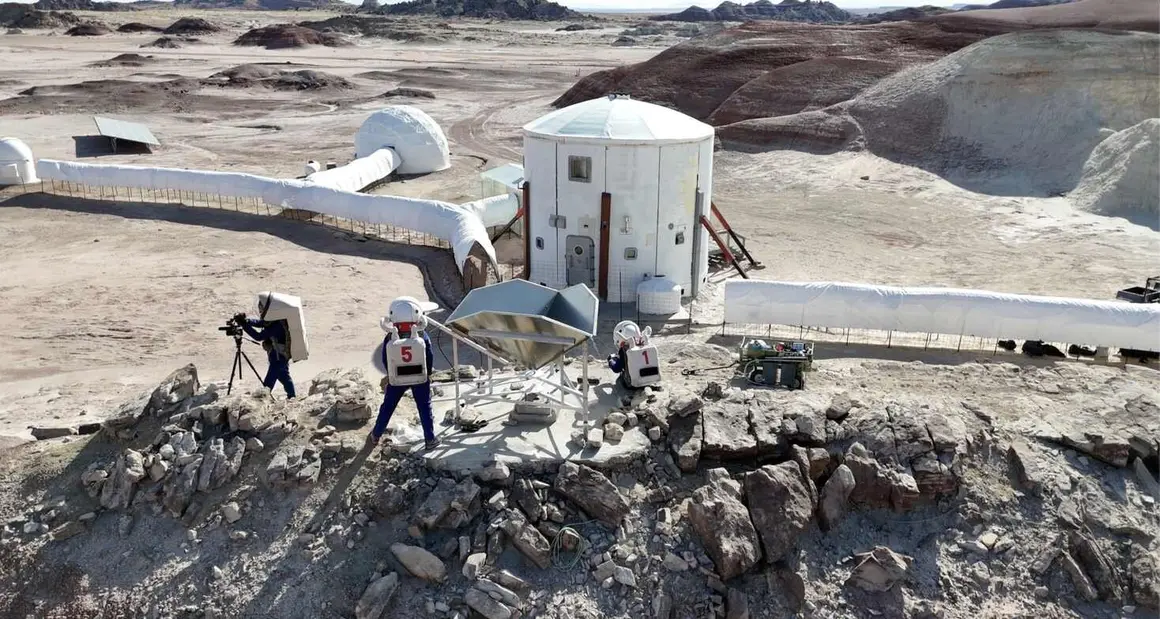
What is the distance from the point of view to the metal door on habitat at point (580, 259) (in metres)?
23.3

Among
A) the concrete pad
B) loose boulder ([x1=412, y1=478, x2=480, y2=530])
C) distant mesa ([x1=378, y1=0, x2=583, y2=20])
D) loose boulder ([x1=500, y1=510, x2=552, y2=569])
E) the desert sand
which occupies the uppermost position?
distant mesa ([x1=378, y1=0, x2=583, y2=20])

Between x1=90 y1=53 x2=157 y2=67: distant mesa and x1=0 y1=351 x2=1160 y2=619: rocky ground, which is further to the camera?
x1=90 y1=53 x2=157 y2=67: distant mesa

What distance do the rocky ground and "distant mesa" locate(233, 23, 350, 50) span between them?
353 feet

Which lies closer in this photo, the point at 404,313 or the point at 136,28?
the point at 404,313

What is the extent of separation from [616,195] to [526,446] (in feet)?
39.2

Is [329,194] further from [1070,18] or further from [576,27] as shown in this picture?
[576,27]

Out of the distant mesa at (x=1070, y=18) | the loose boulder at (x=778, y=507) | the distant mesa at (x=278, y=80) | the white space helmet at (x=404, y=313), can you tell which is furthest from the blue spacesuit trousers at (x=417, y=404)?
the distant mesa at (x=278, y=80)

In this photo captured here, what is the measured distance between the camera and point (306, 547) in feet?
34.9

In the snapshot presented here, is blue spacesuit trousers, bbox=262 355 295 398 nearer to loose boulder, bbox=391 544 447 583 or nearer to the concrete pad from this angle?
the concrete pad

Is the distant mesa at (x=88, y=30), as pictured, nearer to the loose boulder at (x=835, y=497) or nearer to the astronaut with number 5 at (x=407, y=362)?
the astronaut with number 5 at (x=407, y=362)

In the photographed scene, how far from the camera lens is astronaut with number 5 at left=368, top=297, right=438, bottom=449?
11.3 metres

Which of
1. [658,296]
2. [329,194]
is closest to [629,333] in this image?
[658,296]

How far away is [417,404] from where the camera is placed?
11711mm

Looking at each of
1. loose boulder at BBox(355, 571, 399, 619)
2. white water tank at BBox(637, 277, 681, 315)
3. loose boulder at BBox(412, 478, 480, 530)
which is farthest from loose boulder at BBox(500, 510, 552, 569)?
white water tank at BBox(637, 277, 681, 315)
